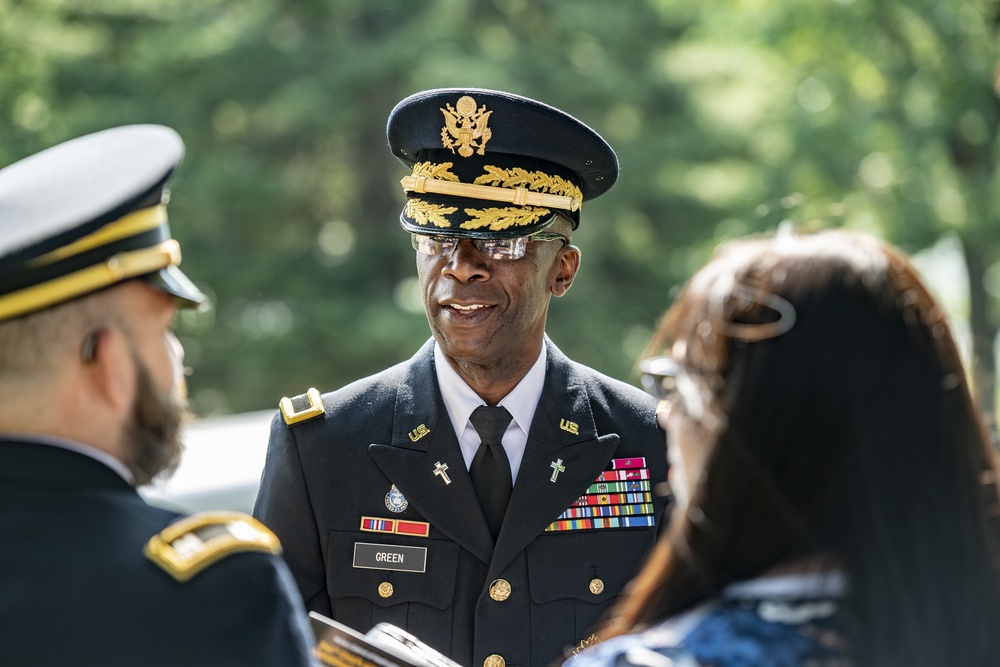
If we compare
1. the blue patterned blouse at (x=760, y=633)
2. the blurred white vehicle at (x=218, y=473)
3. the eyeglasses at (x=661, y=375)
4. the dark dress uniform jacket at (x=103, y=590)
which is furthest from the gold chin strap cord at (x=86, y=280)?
the blurred white vehicle at (x=218, y=473)

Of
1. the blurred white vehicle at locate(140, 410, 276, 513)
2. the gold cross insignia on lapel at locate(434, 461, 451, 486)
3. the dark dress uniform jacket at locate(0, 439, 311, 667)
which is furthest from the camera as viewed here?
the blurred white vehicle at locate(140, 410, 276, 513)

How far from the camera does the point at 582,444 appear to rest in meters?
3.18

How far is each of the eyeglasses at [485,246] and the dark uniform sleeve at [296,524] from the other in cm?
66

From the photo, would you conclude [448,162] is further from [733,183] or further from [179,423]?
[733,183]

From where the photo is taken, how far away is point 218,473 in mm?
6273

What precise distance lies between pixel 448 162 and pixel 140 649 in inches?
71.4

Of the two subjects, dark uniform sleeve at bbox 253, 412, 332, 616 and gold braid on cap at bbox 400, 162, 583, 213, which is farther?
gold braid on cap at bbox 400, 162, 583, 213

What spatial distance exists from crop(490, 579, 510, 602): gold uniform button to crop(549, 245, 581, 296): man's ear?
0.88 meters

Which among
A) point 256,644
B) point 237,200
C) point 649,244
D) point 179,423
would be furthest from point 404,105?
point 649,244

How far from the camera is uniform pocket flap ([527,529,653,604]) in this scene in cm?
301

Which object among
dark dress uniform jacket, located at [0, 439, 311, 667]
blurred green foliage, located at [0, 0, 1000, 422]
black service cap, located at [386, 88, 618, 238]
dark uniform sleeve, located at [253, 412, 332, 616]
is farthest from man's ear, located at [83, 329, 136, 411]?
blurred green foliage, located at [0, 0, 1000, 422]

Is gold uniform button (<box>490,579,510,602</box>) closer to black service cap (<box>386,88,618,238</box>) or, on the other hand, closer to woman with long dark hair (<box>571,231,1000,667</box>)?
black service cap (<box>386,88,618,238</box>)

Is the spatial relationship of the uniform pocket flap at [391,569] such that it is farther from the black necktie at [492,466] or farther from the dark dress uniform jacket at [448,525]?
the black necktie at [492,466]

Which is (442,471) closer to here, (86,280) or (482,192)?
(482,192)
